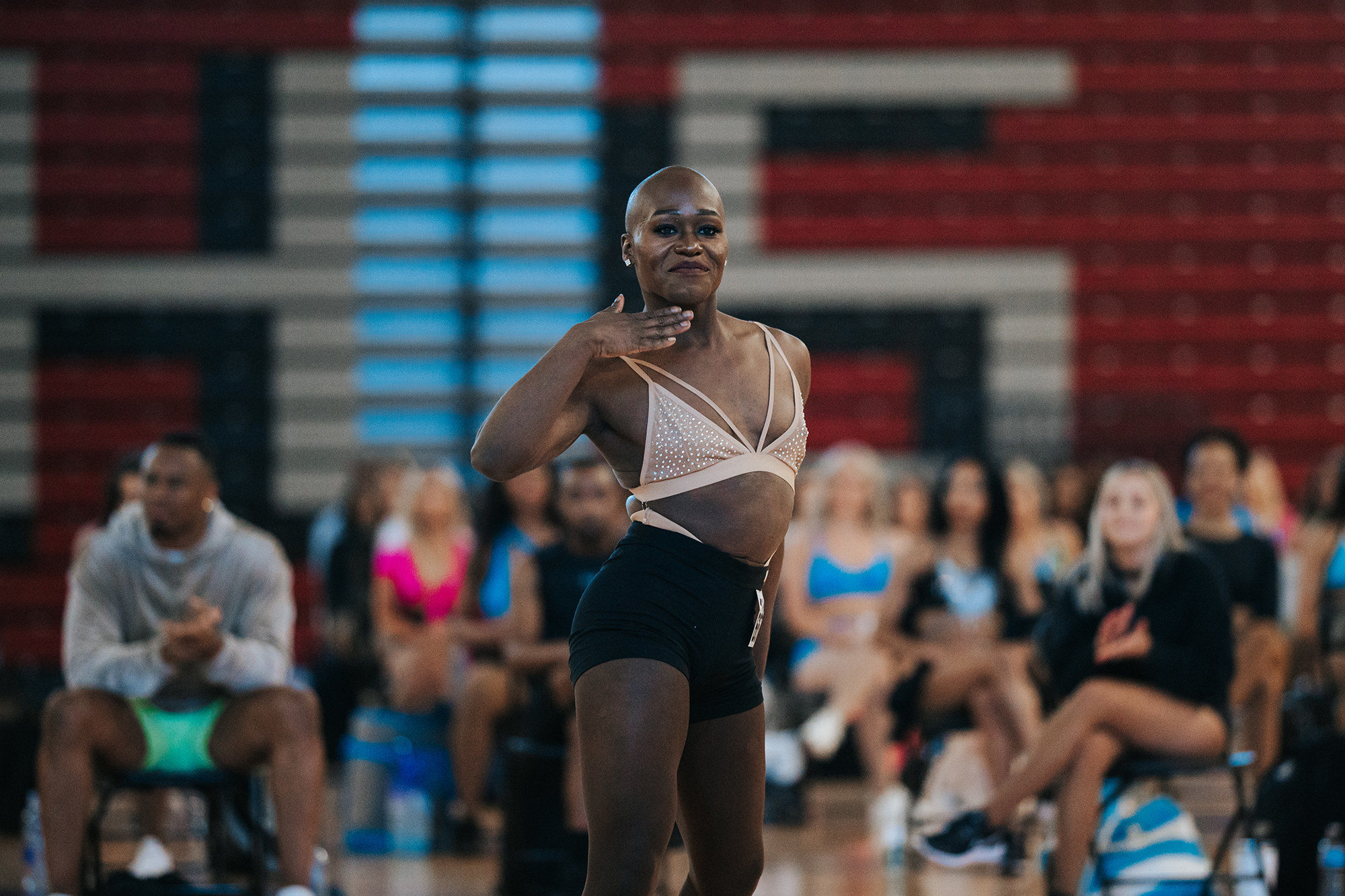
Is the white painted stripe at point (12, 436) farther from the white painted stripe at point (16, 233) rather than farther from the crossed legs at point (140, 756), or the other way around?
the crossed legs at point (140, 756)

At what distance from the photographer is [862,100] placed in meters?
8.87

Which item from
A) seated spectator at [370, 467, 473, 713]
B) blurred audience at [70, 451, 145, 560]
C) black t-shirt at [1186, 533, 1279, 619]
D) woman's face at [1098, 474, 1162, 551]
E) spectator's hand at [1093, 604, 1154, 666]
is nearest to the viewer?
spectator's hand at [1093, 604, 1154, 666]

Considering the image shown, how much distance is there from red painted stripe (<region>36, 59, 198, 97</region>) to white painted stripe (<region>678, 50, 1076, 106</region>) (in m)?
2.81

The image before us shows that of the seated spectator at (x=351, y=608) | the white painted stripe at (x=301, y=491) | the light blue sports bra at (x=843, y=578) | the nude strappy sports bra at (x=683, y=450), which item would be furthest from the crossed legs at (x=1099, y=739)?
the white painted stripe at (x=301, y=491)

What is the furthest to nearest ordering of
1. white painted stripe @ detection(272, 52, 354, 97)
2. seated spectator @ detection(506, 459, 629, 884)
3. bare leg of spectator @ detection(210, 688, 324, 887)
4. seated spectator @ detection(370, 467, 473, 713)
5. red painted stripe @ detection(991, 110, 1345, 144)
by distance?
red painted stripe @ detection(991, 110, 1345, 144) < white painted stripe @ detection(272, 52, 354, 97) < seated spectator @ detection(370, 467, 473, 713) < seated spectator @ detection(506, 459, 629, 884) < bare leg of spectator @ detection(210, 688, 324, 887)

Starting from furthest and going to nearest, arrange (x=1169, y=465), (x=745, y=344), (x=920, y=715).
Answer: (x=1169, y=465)
(x=920, y=715)
(x=745, y=344)

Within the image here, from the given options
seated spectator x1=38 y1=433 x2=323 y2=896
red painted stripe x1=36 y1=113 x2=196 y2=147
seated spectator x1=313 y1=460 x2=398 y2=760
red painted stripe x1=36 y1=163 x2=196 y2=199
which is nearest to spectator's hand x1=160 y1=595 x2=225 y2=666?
seated spectator x1=38 y1=433 x2=323 y2=896

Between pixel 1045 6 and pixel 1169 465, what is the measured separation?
272 cm

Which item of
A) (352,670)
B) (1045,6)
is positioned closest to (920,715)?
(352,670)

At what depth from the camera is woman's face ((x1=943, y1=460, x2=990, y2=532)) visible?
5.65 metres

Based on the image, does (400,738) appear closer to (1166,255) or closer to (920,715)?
(920,715)

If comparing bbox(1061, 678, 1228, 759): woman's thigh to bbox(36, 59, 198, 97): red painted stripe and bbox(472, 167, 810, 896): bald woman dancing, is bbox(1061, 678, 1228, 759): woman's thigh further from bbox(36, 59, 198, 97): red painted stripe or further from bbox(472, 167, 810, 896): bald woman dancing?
bbox(36, 59, 198, 97): red painted stripe

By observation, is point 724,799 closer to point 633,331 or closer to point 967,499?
point 633,331

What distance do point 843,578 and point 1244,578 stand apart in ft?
5.12
